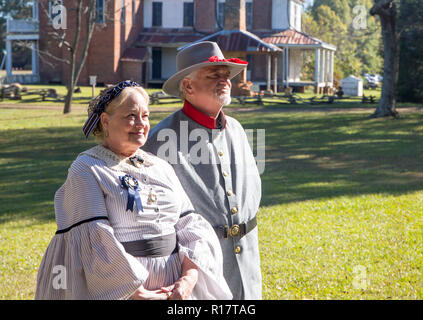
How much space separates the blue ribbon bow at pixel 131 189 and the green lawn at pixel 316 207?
136 inches

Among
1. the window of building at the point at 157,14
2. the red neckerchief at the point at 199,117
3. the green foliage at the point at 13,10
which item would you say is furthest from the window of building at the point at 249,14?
the red neckerchief at the point at 199,117

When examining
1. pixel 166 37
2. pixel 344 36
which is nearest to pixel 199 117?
pixel 166 37

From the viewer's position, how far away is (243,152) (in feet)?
13.2

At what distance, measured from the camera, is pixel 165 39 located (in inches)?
1858

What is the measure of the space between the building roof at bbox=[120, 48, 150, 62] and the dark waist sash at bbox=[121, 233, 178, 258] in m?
42.4

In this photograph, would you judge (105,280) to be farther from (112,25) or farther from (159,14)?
(159,14)

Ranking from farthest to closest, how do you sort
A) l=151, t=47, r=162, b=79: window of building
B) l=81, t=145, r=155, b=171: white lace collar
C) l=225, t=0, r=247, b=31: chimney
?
l=151, t=47, r=162, b=79: window of building, l=225, t=0, r=247, b=31: chimney, l=81, t=145, r=155, b=171: white lace collar

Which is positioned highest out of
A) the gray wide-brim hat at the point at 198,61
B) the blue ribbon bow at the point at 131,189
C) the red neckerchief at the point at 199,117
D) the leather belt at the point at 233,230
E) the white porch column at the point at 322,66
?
the white porch column at the point at 322,66

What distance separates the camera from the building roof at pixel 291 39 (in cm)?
4403

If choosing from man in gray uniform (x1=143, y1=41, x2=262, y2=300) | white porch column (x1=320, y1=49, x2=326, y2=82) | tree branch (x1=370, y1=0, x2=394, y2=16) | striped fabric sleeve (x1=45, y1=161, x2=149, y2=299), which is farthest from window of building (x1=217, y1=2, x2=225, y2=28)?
striped fabric sleeve (x1=45, y1=161, x2=149, y2=299)

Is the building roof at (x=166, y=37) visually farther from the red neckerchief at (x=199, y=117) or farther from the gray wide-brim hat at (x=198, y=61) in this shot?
the red neckerchief at (x=199, y=117)

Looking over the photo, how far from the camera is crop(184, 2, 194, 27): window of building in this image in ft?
159

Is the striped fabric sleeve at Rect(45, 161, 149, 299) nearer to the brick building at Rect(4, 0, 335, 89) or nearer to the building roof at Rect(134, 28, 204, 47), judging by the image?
the brick building at Rect(4, 0, 335, 89)

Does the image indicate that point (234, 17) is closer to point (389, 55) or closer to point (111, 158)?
point (389, 55)
